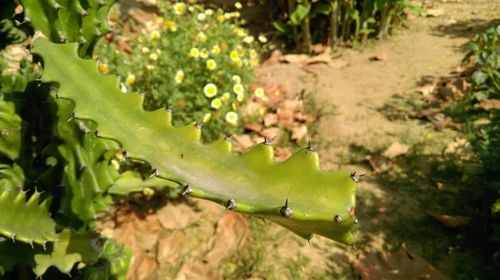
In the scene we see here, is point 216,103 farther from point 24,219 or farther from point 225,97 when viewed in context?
point 24,219

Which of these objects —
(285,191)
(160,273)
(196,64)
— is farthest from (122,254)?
(196,64)

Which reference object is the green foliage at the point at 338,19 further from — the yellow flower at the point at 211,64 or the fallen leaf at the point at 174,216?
the fallen leaf at the point at 174,216

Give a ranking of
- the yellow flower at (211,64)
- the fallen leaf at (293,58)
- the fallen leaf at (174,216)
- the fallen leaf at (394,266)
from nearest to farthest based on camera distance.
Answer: the fallen leaf at (394,266) < the fallen leaf at (174,216) < the yellow flower at (211,64) < the fallen leaf at (293,58)

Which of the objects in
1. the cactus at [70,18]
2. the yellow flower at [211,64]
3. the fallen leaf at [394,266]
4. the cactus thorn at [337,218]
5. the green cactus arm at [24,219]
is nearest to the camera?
the cactus thorn at [337,218]

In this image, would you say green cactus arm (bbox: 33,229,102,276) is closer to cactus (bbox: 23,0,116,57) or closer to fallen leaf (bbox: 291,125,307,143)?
cactus (bbox: 23,0,116,57)

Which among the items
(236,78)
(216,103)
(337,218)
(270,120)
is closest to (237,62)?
(236,78)

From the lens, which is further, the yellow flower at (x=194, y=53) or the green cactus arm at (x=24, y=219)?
the yellow flower at (x=194, y=53)

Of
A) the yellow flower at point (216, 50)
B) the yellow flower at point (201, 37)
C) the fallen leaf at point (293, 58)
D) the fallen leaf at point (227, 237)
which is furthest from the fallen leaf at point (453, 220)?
the fallen leaf at point (293, 58)
